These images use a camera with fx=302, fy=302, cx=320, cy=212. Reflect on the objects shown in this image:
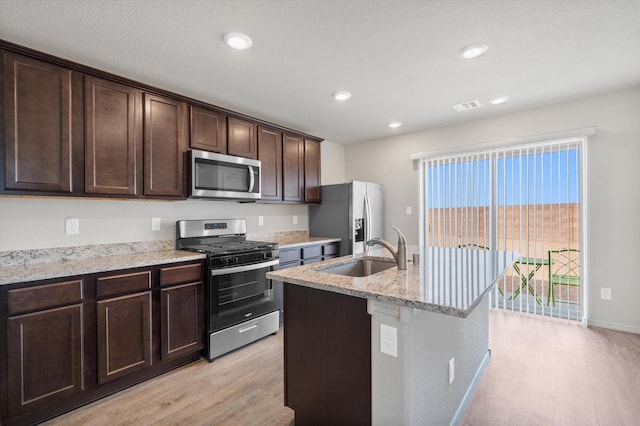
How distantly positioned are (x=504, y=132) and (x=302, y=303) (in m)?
3.41

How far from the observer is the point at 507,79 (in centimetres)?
266

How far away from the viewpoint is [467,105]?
10.8 feet

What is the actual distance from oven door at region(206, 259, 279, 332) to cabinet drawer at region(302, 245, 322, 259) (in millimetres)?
550

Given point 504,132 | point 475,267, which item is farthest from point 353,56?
point 504,132

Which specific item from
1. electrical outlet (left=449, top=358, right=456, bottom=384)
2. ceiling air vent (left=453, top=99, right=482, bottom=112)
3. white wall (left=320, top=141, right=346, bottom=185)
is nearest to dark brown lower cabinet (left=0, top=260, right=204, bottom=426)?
electrical outlet (left=449, top=358, right=456, bottom=384)

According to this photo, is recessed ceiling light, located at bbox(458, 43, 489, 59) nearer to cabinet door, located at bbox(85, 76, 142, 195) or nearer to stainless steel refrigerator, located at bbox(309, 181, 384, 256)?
stainless steel refrigerator, located at bbox(309, 181, 384, 256)

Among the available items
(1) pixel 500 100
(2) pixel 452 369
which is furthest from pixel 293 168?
(2) pixel 452 369

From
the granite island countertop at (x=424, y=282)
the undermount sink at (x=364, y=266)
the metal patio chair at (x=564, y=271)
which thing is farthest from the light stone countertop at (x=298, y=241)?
the metal patio chair at (x=564, y=271)

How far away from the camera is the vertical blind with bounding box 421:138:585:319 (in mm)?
3309

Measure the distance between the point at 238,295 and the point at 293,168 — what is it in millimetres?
1813

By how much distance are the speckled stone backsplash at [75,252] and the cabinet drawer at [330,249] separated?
1.81 metres

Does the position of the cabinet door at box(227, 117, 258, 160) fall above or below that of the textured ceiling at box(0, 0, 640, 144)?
below

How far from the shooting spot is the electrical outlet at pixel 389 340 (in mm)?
1262

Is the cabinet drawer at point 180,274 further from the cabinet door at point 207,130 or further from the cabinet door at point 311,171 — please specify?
the cabinet door at point 311,171
